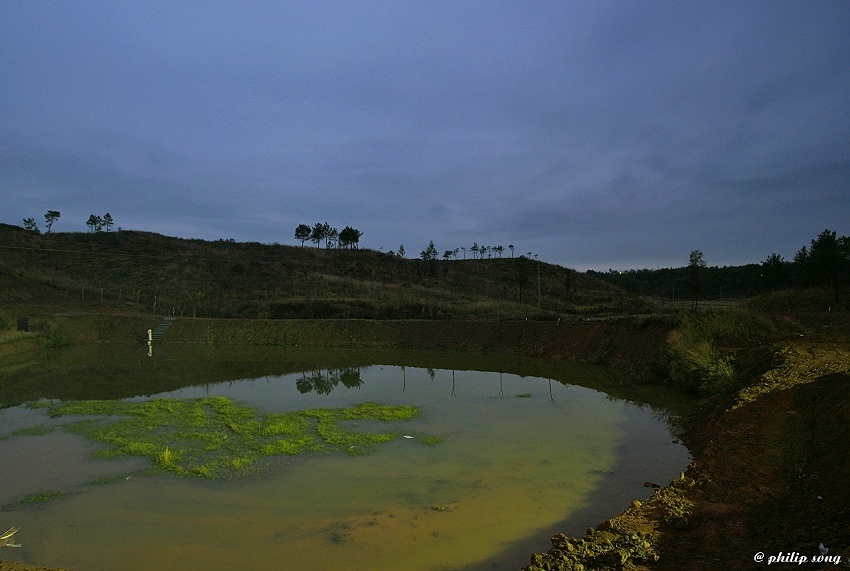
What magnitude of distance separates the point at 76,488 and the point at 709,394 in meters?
15.4

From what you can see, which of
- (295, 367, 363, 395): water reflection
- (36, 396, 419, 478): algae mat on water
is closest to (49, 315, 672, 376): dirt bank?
(295, 367, 363, 395): water reflection

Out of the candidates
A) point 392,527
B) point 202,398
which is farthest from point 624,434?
point 202,398

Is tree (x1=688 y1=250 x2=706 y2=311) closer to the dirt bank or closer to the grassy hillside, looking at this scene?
the grassy hillside

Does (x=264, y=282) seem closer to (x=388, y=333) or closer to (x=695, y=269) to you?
(x=388, y=333)

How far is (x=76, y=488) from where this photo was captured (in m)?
8.00

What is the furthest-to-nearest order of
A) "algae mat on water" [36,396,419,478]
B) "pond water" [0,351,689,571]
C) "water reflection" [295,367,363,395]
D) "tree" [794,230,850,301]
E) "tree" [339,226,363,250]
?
"tree" [339,226,363,250], "tree" [794,230,850,301], "water reflection" [295,367,363,395], "algae mat on water" [36,396,419,478], "pond water" [0,351,689,571]

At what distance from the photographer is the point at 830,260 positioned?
32156 millimetres

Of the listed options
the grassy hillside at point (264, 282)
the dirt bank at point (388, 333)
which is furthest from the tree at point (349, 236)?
the dirt bank at point (388, 333)

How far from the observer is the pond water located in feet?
19.5

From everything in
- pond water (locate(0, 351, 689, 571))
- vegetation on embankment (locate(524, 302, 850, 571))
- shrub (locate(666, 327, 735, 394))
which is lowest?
pond water (locate(0, 351, 689, 571))

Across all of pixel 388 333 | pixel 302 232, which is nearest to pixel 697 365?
pixel 388 333

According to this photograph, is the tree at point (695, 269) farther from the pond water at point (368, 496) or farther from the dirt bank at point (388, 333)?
the pond water at point (368, 496)

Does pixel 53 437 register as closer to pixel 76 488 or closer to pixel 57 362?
pixel 76 488

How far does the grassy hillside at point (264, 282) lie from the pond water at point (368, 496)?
25546 millimetres
